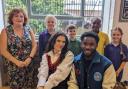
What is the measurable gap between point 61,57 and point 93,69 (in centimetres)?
40

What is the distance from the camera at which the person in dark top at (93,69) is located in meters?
1.88

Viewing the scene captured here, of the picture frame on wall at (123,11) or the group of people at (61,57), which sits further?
the picture frame on wall at (123,11)

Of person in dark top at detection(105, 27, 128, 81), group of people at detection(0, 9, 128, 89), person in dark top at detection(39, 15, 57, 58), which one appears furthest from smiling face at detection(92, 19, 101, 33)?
person in dark top at detection(39, 15, 57, 58)

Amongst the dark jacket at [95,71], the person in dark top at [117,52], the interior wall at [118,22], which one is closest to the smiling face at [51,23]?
the person in dark top at [117,52]

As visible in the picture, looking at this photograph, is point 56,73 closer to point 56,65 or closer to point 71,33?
point 56,65

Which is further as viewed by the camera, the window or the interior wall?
the window

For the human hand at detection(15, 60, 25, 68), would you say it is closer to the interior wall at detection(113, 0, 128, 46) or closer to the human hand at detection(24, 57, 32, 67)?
the human hand at detection(24, 57, 32, 67)

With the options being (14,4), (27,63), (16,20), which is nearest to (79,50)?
(27,63)

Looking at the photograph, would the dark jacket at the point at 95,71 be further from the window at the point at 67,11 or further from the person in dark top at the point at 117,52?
the window at the point at 67,11

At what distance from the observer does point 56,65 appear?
2.14m

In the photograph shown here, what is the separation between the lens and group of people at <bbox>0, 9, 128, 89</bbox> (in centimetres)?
190

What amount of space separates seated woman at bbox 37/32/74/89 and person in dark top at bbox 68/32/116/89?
0.15 metres

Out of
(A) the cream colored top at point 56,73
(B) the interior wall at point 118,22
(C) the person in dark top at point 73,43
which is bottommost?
(A) the cream colored top at point 56,73

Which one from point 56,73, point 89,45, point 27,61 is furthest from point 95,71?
point 27,61
